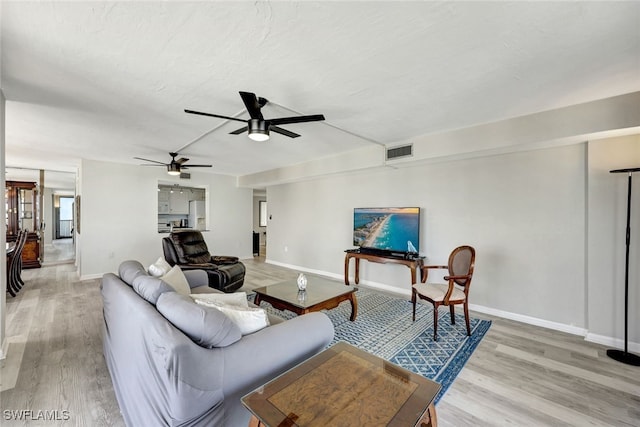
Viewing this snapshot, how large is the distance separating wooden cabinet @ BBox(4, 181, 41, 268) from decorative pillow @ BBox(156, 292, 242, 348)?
7.60 meters

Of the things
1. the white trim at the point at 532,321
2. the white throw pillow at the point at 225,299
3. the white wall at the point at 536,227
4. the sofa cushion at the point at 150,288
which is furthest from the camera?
the white trim at the point at 532,321

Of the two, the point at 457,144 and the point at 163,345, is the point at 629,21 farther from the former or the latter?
the point at 163,345

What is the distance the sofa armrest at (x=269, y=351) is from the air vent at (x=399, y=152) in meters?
3.00

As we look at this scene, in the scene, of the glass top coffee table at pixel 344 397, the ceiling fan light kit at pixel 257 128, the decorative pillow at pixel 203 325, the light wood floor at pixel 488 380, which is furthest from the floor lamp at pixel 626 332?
the decorative pillow at pixel 203 325

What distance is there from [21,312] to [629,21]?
6.63 meters

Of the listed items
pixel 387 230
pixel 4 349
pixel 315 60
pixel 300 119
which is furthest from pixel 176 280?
pixel 387 230

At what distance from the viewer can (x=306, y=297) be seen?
2.98 metres

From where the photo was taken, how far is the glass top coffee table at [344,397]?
104cm

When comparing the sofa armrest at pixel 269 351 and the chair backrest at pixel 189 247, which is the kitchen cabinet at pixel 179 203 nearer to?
the chair backrest at pixel 189 247

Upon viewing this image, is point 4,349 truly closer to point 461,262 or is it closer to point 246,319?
point 246,319

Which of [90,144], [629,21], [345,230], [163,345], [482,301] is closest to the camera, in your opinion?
[163,345]

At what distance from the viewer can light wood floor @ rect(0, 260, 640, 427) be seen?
70.4 inches

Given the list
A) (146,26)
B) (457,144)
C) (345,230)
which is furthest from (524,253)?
(146,26)

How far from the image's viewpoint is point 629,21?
5.15 feet
